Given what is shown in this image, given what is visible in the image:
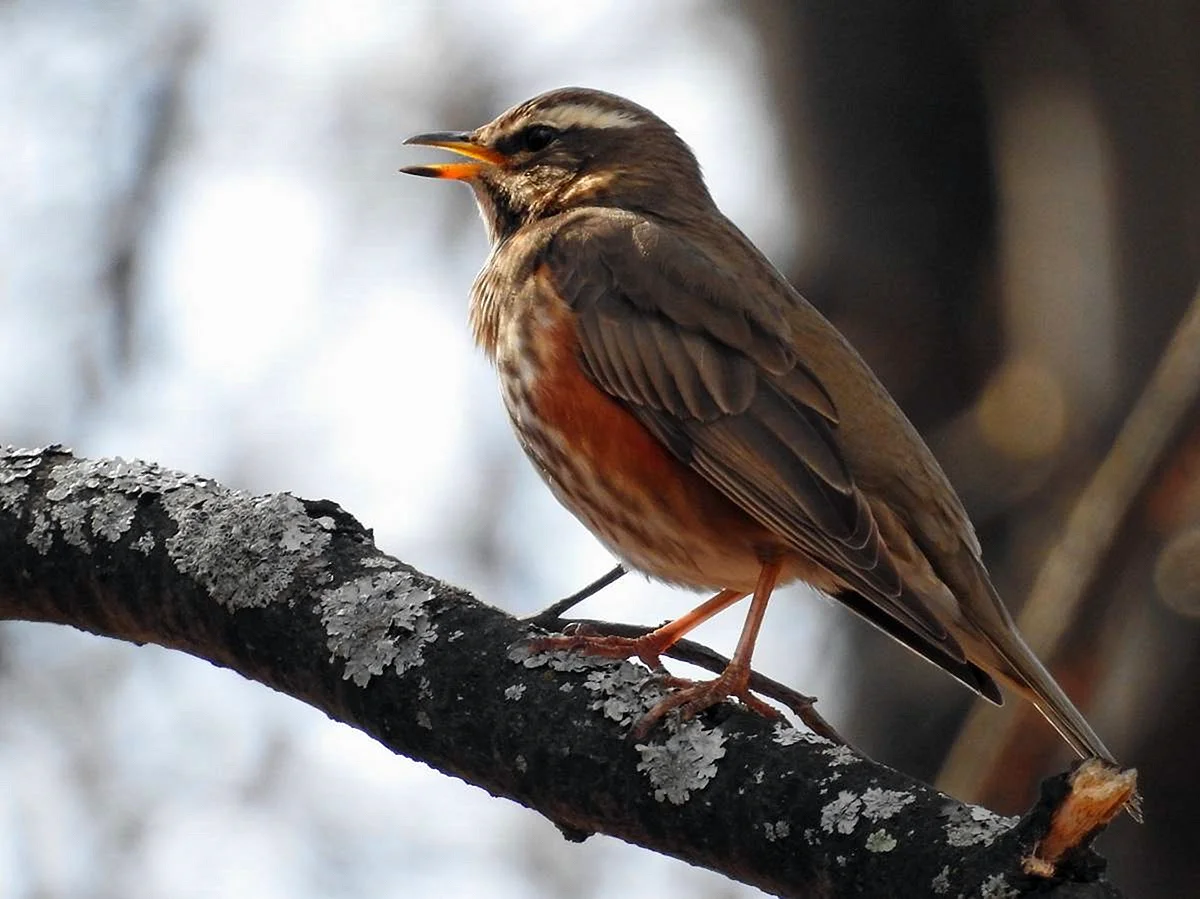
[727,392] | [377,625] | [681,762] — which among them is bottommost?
[681,762]

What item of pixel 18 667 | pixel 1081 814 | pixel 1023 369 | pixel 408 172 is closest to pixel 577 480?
pixel 408 172

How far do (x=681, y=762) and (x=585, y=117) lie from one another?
3380mm

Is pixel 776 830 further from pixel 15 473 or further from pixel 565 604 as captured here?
pixel 15 473

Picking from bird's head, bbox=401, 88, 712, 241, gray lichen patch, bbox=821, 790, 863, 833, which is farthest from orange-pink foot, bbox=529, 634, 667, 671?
bird's head, bbox=401, 88, 712, 241

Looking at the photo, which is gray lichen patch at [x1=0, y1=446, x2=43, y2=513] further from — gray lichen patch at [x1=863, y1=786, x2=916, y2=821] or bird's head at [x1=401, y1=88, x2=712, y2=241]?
gray lichen patch at [x1=863, y1=786, x2=916, y2=821]

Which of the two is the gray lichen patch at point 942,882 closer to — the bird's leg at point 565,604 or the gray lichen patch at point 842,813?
the gray lichen patch at point 842,813

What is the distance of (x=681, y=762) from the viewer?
10.3 feet

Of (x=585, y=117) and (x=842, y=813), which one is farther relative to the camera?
(x=585, y=117)

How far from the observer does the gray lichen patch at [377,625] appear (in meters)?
3.50

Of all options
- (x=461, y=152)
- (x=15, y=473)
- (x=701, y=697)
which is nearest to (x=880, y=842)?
(x=701, y=697)

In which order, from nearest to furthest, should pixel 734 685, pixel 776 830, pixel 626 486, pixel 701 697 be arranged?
pixel 776 830
pixel 701 697
pixel 734 685
pixel 626 486

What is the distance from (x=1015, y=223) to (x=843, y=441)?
183 cm

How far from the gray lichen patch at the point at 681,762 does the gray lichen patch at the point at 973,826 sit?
1.78 ft

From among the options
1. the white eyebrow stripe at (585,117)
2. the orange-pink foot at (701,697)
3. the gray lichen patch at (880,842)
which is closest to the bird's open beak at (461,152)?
the white eyebrow stripe at (585,117)
